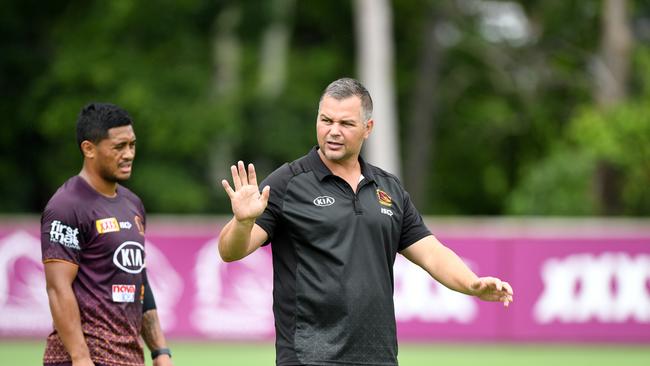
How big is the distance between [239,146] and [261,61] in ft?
7.46

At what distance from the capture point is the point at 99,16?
102 ft

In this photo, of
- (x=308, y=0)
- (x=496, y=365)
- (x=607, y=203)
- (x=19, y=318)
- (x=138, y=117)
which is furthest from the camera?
(x=308, y=0)

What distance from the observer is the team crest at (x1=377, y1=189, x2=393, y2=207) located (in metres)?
Result: 6.39

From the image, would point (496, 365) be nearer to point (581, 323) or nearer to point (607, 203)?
point (581, 323)

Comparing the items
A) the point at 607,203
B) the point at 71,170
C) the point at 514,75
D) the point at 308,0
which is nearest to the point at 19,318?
the point at 607,203

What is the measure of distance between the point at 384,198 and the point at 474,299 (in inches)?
410

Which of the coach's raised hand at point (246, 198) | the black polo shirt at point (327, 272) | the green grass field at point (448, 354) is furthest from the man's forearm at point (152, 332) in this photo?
the green grass field at point (448, 354)

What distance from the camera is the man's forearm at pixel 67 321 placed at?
6.39 meters

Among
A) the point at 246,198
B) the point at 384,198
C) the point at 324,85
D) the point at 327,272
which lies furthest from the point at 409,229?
the point at 324,85

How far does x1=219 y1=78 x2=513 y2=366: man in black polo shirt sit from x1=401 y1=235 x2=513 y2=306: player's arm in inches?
0.5

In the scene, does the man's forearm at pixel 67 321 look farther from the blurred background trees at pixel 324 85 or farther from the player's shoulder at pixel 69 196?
the blurred background trees at pixel 324 85

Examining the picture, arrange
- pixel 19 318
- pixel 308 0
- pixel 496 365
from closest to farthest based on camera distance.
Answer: pixel 496 365 → pixel 19 318 → pixel 308 0

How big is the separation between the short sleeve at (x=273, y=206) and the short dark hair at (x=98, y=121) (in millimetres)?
1020

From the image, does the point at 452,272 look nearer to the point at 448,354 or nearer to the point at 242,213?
the point at 242,213
